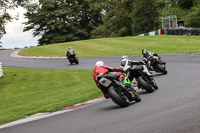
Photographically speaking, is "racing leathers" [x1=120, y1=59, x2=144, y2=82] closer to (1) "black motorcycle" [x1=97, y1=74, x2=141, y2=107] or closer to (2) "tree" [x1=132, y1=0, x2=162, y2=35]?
(1) "black motorcycle" [x1=97, y1=74, x2=141, y2=107]

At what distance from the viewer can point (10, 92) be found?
15.7 metres

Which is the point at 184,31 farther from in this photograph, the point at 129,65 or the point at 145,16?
the point at 145,16

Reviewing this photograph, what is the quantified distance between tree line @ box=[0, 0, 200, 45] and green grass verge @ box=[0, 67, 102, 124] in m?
49.9

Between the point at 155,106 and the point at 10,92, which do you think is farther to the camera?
the point at 10,92

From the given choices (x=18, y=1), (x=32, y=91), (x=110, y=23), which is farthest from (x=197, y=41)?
(x=110, y=23)

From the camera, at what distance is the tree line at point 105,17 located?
71125mm

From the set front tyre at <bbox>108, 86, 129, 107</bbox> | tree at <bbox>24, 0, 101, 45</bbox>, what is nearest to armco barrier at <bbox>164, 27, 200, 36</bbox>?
front tyre at <bbox>108, 86, 129, 107</bbox>

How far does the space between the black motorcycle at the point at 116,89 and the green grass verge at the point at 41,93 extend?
212cm

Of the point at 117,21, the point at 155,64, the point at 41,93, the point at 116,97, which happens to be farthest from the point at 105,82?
the point at 117,21

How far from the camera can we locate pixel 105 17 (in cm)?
7781

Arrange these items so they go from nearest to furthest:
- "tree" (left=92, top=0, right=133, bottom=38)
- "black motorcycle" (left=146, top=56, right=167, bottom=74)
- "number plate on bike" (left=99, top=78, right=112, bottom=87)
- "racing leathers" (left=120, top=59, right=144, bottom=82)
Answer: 1. "number plate on bike" (left=99, top=78, right=112, bottom=87)
2. "racing leathers" (left=120, top=59, right=144, bottom=82)
3. "black motorcycle" (left=146, top=56, right=167, bottom=74)
4. "tree" (left=92, top=0, right=133, bottom=38)

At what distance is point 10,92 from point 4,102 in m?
2.68

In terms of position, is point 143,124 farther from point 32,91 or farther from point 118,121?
point 32,91

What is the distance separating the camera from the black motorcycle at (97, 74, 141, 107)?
8.84m
